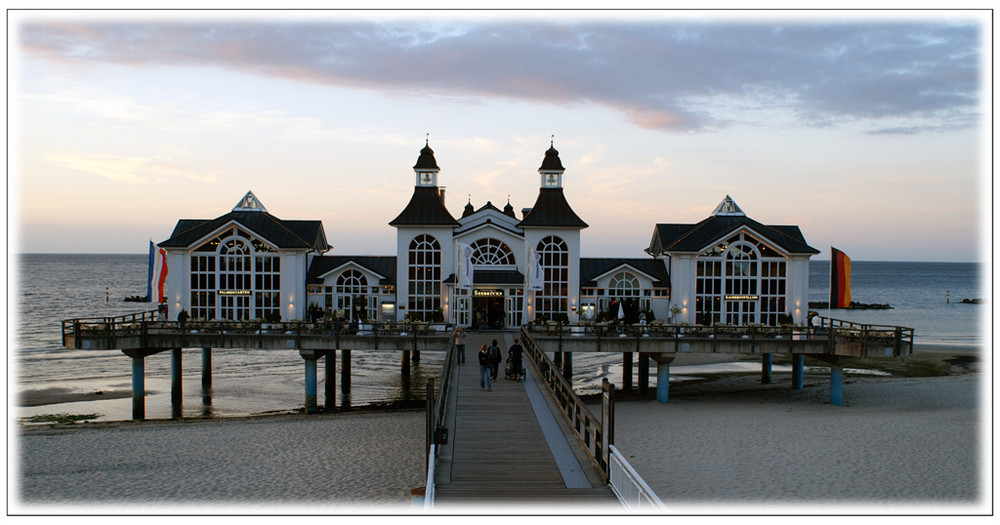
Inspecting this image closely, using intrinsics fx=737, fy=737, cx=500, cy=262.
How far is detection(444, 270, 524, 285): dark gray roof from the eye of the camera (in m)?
35.9

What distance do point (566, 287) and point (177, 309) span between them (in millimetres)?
19042

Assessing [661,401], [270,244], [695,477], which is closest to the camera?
[695,477]

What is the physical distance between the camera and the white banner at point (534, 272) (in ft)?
112

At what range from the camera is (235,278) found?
36125 mm

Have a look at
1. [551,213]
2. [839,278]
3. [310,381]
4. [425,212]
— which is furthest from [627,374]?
[310,381]

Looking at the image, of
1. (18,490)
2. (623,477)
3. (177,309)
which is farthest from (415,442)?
(177,309)

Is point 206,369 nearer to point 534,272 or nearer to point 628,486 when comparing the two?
point 534,272

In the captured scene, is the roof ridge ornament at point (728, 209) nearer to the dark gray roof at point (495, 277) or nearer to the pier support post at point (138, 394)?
the dark gray roof at point (495, 277)

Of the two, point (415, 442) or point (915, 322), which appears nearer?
point (415, 442)

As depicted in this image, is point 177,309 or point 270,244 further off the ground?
point 270,244

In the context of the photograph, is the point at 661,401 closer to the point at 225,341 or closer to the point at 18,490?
the point at 225,341

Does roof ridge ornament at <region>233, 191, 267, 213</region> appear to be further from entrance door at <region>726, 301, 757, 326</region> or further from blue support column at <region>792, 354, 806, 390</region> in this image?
blue support column at <region>792, 354, 806, 390</region>

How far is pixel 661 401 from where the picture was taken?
30.1 m

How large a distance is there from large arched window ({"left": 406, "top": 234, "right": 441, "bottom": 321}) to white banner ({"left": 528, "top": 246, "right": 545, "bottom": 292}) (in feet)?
15.6
